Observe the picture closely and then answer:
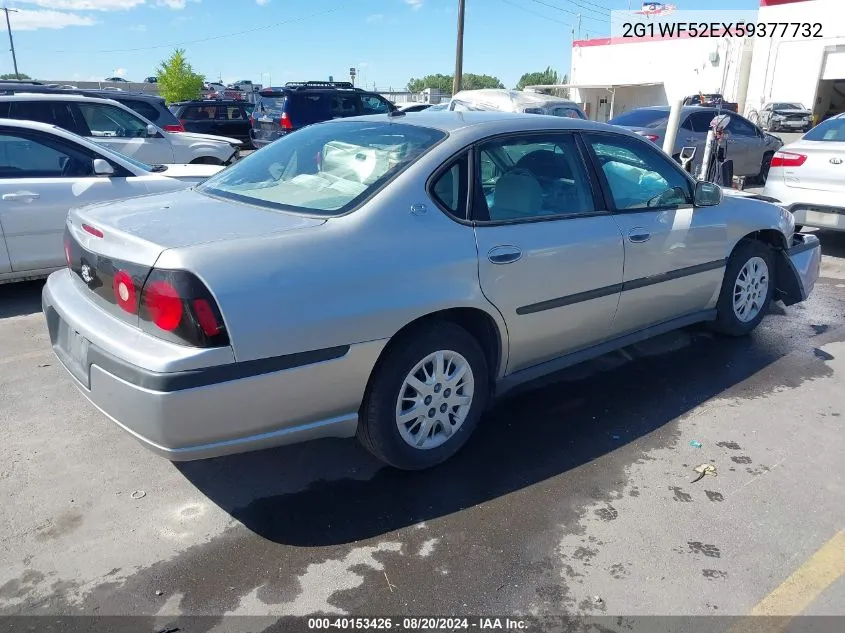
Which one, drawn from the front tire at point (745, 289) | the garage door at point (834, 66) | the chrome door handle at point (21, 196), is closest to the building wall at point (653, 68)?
the garage door at point (834, 66)

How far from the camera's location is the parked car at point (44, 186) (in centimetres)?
549

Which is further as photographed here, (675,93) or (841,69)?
(675,93)

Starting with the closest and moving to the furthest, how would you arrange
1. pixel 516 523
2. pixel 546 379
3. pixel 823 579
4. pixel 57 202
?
pixel 823 579, pixel 516 523, pixel 546 379, pixel 57 202

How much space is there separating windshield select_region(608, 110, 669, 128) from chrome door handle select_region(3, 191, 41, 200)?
10.1 m

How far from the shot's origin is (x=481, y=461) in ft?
11.3

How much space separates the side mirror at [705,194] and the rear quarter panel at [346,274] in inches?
74.3

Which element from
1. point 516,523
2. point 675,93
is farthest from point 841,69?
point 516,523

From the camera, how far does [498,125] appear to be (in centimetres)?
354

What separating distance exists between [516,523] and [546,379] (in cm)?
162

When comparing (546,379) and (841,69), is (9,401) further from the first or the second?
(841,69)

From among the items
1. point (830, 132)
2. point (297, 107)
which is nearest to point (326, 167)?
point (830, 132)

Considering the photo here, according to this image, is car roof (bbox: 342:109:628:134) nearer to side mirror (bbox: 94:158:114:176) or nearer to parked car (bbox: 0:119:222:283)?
parked car (bbox: 0:119:222:283)

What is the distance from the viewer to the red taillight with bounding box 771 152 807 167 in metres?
7.59

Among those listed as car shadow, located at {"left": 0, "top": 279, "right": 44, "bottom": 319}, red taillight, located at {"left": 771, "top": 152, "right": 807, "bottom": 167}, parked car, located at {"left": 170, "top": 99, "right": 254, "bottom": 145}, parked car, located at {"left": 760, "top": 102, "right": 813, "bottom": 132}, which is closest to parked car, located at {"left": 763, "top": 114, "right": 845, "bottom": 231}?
red taillight, located at {"left": 771, "top": 152, "right": 807, "bottom": 167}
